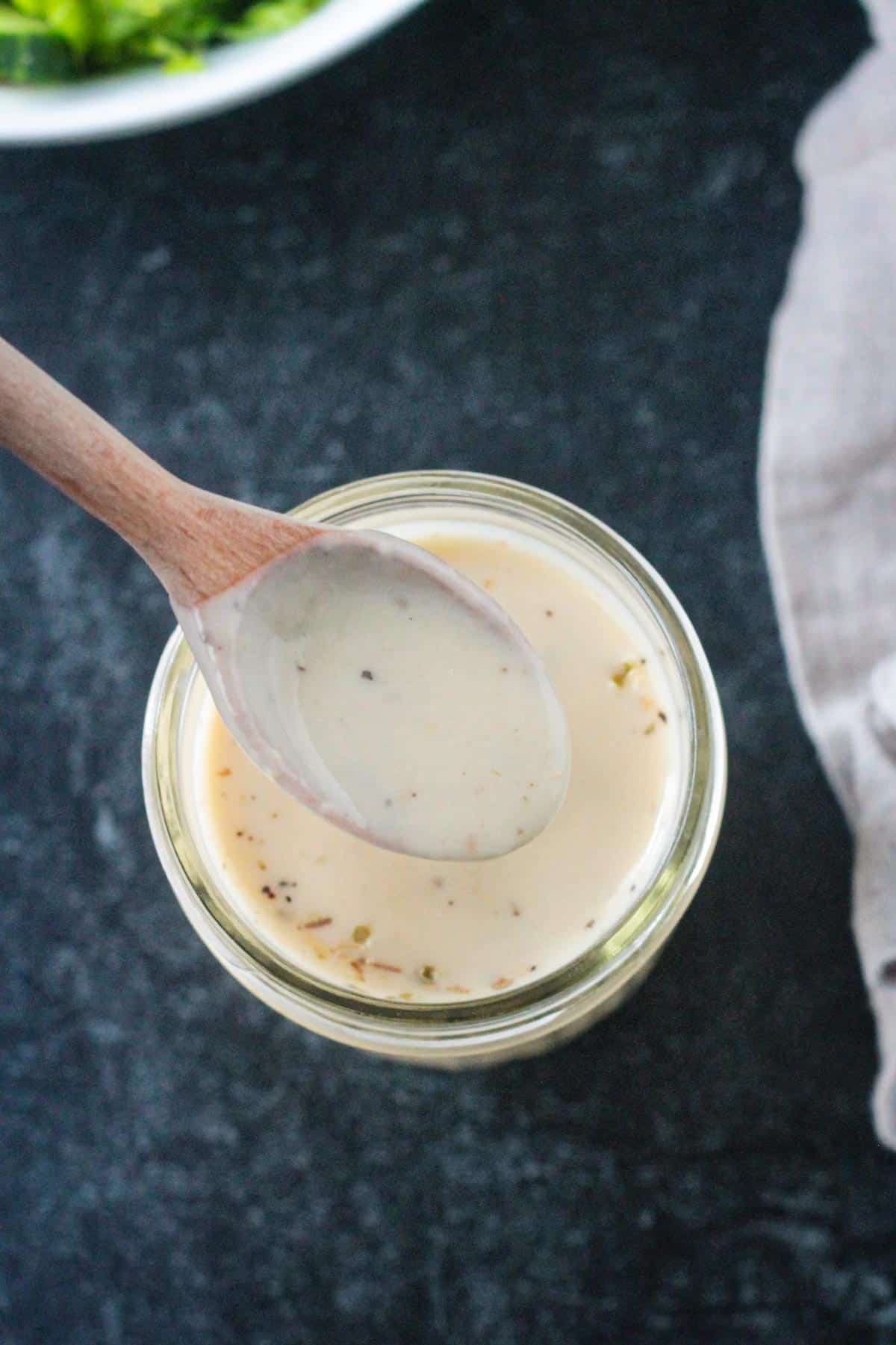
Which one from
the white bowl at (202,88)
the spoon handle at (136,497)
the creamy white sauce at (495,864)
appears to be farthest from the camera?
the white bowl at (202,88)

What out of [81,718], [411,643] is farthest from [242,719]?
[81,718]

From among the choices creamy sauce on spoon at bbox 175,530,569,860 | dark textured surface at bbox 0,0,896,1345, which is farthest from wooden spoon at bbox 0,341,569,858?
dark textured surface at bbox 0,0,896,1345

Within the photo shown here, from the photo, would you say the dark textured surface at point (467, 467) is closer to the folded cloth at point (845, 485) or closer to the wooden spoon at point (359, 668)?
the folded cloth at point (845, 485)

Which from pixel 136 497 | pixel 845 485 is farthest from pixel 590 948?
pixel 845 485

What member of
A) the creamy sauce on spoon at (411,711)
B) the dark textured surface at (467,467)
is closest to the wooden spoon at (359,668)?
the creamy sauce on spoon at (411,711)

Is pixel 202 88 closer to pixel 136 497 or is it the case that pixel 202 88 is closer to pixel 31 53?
pixel 31 53

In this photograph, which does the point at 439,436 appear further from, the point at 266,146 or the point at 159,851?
the point at 159,851
